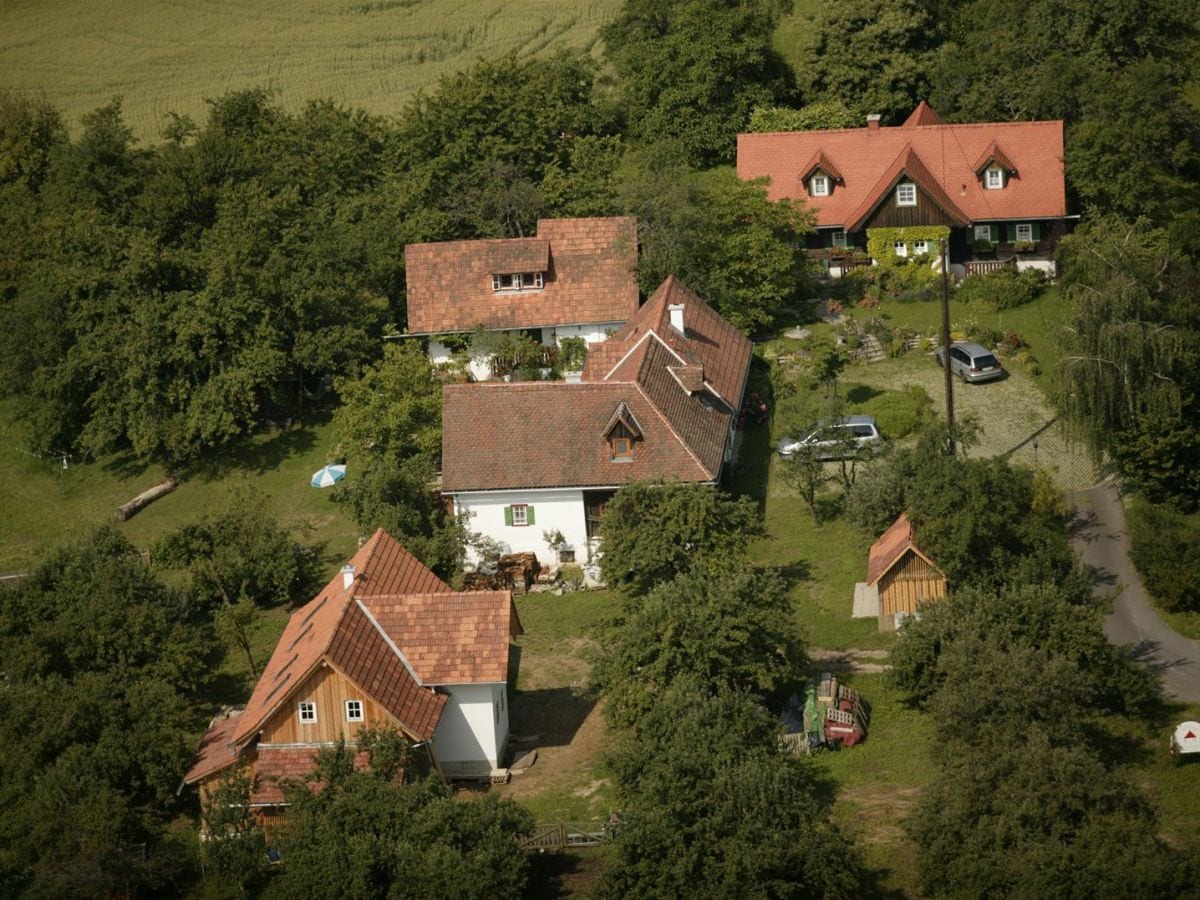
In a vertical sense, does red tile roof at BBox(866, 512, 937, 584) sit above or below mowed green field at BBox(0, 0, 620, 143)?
below

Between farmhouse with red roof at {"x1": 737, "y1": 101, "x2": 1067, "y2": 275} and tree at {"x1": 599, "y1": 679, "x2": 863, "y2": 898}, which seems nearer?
tree at {"x1": 599, "y1": 679, "x2": 863, "y2": 898}

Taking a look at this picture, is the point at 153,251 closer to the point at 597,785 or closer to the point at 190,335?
the point at 190,335

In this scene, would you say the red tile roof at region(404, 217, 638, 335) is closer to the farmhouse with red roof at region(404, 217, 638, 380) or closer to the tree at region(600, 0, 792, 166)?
the farmhouse with red roof at region(404, 217, 638, 380)

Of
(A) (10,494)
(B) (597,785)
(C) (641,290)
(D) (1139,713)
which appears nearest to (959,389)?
(C) (641,290)

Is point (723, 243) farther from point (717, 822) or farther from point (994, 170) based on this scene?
point (717, 822)

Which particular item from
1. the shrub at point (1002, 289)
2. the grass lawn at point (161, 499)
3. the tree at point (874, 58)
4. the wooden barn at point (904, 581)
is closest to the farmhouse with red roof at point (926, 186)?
the shrub at point (1002, 289)

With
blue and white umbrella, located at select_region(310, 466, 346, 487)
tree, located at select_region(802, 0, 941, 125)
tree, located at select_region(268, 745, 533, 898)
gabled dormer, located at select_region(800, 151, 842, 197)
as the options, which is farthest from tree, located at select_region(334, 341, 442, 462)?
tree, located at select_region(802, 0, 941, 125)

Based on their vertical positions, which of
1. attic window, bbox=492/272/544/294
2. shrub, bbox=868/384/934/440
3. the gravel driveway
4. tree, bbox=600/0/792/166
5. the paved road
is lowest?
the paved road
